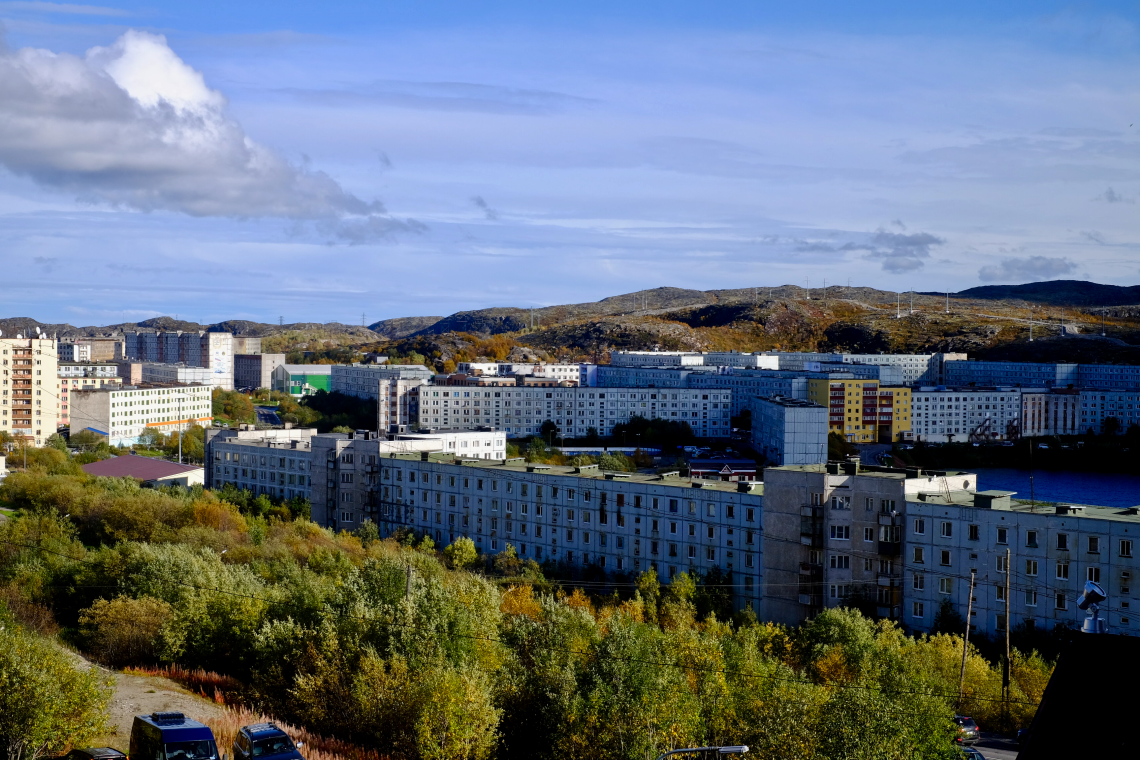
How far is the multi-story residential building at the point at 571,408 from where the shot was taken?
66.9 meters

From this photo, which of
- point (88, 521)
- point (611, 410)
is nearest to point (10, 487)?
point (88, 521)

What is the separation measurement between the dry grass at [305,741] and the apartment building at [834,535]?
13.3 metres

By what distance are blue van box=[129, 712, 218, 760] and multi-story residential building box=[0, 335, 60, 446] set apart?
178 ft

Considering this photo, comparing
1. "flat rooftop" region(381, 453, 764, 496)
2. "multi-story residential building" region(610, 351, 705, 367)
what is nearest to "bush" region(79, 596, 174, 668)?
"flat rooftop" region(381, 453, 764, 496)

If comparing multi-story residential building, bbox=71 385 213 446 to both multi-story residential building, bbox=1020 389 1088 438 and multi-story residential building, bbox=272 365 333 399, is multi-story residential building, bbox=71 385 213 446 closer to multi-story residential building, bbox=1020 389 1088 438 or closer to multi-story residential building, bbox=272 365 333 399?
multi-story residential building, bbox=272 365 333 399

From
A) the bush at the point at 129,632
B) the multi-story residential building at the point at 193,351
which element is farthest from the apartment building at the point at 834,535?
the multi-story residential building at the point at 193,351

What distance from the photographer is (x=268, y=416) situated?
75812 millimetres

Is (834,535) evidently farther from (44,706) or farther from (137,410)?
(137,410)

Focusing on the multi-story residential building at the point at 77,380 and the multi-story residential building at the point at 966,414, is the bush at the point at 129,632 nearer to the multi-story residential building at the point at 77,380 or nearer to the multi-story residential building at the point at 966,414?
the multi-story residential building at the point at 77,380

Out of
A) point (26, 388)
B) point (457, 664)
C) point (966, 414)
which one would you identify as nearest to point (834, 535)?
point (457, 664)

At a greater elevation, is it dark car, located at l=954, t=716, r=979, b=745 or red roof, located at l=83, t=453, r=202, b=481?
red roof, located at l=83, t=453, r=202, b=481

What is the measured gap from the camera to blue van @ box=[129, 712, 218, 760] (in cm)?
903

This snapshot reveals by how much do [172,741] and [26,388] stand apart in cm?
5628

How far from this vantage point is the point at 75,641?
17.3m
